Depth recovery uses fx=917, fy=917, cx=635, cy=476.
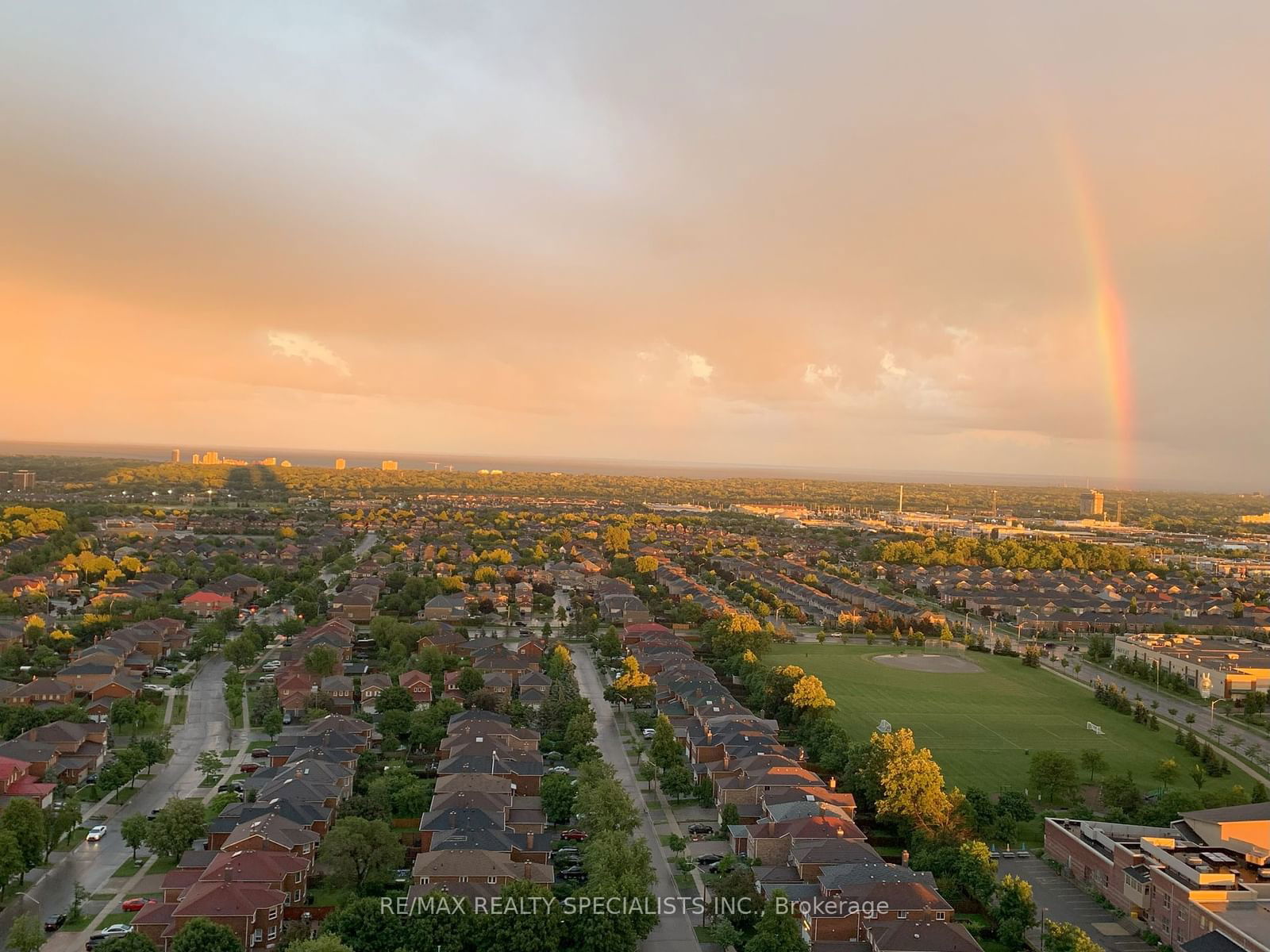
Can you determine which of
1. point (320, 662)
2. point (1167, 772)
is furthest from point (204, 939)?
point (1167, 772)

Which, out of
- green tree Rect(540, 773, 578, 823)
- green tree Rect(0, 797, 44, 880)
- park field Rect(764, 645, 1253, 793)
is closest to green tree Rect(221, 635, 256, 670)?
green tree Rect(0, 797, 44, 880)

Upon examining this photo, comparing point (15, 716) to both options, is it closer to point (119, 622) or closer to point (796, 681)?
point (119, 622)

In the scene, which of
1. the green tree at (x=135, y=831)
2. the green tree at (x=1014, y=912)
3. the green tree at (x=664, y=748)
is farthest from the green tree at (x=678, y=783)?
the green tree at (x=135, y=831)

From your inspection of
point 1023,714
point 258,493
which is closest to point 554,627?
point 1023,714

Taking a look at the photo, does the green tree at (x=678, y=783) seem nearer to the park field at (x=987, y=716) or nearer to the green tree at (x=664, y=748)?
the green tree at (x=664, y=748)

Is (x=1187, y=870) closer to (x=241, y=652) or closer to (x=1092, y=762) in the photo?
(x=1092, y=762)

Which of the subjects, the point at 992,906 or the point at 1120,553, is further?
the point at 1120,553

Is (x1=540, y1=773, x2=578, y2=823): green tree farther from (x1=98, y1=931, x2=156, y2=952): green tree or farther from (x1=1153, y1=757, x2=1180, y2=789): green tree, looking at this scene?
(x1=1153, y1=757, x2=1180, y2=789): green tree
